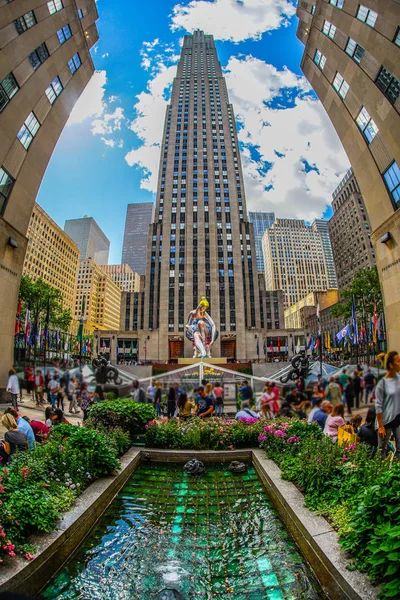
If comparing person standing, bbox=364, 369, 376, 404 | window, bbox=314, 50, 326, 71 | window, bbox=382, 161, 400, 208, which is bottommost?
person standing, bbox=364, 369, 376, 404

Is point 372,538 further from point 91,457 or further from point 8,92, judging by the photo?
point 8,92

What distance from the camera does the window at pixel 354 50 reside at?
830 inches

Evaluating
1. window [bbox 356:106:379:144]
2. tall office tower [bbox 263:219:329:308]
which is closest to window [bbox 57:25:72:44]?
window [bbox 356:106:379:144]

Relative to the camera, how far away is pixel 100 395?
1288 centimetres

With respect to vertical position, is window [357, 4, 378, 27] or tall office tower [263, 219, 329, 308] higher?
tall office tower [263, 219, 329, 308]

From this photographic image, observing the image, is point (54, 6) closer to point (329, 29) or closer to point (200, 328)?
point (329, 29)

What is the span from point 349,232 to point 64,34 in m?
88.4

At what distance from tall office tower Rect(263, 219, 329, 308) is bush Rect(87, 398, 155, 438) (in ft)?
532

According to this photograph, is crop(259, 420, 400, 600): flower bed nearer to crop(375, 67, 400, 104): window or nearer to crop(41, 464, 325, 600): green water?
crop(41, 464, 325, 600): green water

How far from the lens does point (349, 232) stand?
93188 mm

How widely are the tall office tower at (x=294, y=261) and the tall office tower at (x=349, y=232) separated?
2667 inches

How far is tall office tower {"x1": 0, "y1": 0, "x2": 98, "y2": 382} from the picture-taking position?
61.5 ft

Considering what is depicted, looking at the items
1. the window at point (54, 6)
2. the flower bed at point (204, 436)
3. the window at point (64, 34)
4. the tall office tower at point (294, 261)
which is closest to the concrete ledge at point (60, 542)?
the flower bed at point (204, 436)

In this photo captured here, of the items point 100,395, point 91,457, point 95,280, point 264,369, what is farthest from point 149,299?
point 95,280
